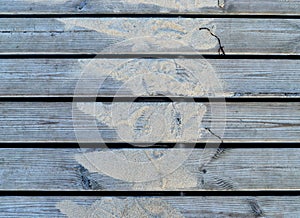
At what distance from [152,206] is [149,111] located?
36cm

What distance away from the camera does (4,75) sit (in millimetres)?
1155

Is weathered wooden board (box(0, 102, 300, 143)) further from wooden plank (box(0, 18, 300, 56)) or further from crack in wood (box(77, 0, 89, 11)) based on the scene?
crack in wood (box(77, 0, 89, 11))

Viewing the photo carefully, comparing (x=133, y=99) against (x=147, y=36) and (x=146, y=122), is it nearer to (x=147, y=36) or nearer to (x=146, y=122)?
(x=146, y=122)

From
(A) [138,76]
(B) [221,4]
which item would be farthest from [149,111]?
(B) [221,4]

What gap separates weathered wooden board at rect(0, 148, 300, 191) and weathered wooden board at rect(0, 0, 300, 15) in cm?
57

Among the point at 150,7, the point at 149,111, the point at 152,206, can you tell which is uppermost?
the point at 150,7

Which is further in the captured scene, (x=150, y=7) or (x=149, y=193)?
(x=150, y=7)

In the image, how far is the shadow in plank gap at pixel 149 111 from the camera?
1.10 m

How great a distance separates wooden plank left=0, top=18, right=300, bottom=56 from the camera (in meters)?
1.18

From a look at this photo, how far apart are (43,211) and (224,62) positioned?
0.89m

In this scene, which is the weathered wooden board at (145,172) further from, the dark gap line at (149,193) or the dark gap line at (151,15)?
the dark gap line at (151,15)

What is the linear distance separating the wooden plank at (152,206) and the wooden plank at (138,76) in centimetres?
39

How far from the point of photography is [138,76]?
3.79 feet

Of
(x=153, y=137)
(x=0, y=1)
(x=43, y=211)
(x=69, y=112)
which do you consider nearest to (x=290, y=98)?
(x=153, y=137)
